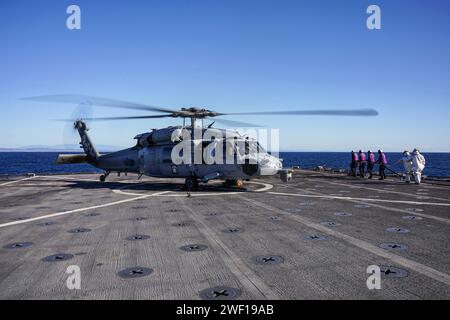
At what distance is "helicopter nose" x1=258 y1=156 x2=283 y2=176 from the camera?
16.6m

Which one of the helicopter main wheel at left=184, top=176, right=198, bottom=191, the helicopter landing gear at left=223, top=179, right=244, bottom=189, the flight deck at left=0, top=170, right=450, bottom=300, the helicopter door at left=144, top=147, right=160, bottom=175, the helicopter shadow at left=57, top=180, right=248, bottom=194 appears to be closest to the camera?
the flight deck at left=0, top=170, right=450, bottom=300

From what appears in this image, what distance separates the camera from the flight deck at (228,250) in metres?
4.87

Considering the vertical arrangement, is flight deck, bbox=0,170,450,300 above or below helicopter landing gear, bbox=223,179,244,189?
below

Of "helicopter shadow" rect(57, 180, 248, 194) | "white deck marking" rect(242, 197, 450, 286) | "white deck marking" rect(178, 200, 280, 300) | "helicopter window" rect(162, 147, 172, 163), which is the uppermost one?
"helicopter window" rect(162, 147, 172, 163)

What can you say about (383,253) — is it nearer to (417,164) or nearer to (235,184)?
(235,184)

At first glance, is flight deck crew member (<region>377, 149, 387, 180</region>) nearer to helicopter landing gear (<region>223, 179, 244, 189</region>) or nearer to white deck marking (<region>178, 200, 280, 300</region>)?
helicopter landing gear (<region>223, 179, 244, 189</region>)

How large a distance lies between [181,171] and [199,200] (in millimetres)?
4265

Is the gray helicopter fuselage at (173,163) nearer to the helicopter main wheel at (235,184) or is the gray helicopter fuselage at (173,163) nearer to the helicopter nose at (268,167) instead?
the helicopter nose at (268,167)

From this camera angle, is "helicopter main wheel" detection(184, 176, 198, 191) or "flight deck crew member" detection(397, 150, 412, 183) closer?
"helicopter main wheel" detection(184, 176, 198, 191)

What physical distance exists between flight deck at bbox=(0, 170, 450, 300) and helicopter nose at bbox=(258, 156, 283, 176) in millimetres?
4025

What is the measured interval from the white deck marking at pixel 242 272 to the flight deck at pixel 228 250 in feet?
0.07

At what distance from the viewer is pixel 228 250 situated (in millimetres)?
6859

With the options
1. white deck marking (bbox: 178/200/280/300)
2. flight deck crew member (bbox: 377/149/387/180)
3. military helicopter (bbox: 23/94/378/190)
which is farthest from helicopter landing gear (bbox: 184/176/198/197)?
flight deck crew member (bbox: 377/149/387/180)

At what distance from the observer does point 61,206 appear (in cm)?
1304
